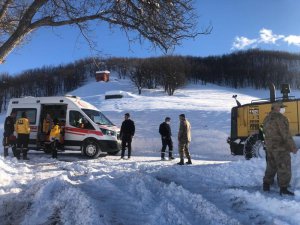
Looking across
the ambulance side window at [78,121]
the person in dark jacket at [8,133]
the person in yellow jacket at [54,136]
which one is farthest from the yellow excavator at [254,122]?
the person in dark jacket at [8,133]

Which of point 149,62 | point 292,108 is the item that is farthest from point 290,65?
point 292,108

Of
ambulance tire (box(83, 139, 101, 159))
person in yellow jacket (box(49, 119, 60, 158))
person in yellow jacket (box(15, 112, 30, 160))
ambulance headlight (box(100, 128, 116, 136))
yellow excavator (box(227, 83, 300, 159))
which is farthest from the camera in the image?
ambulance headlight (box(100, 128, 116, 136))

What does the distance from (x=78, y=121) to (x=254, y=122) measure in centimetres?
699

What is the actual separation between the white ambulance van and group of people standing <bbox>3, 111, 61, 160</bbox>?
35 cm

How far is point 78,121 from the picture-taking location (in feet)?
58.2

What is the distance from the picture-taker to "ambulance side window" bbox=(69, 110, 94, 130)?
17.5 metres

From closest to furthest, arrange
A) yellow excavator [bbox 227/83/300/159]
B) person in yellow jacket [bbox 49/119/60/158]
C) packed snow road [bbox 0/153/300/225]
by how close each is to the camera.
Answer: packed snow road [bbox 0/153/300/225]
yellow excavator [bbox 227/83/300/159]
person in yellow jacket [bbox 49/119/60/158]

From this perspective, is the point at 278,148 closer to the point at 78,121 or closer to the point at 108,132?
the point at 108,132

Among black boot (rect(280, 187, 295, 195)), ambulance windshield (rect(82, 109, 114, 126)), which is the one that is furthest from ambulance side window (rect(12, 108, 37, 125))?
black boot (rect(280, 187, 295, 195))

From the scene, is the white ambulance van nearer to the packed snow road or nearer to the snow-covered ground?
the snow-covered ground

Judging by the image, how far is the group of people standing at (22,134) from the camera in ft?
52.1

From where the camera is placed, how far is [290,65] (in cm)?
12456

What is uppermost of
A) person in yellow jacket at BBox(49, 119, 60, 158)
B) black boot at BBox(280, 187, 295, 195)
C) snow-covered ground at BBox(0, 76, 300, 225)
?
person in yellow jacket at BBox(49, 119, 60, 158)

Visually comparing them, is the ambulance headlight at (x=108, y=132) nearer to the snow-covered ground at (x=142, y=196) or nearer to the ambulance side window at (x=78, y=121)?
the ambulance side window at (x=78, y=121)
